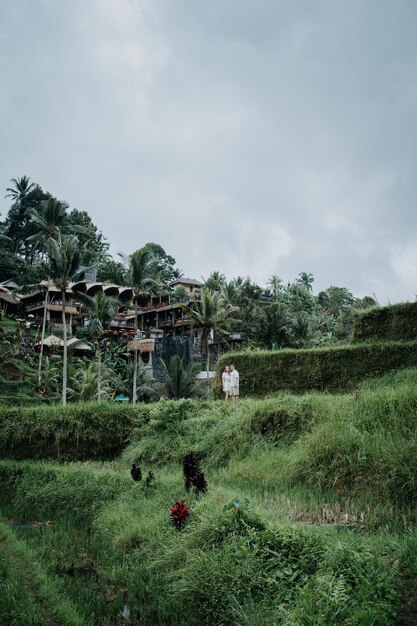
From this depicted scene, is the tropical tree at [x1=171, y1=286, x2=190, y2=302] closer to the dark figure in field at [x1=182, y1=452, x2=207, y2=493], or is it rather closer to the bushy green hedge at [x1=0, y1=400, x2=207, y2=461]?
the bushy green hedge at [x1=0, y1=400, x2=207, y2=461]

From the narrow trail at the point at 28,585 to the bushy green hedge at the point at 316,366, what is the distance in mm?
9770

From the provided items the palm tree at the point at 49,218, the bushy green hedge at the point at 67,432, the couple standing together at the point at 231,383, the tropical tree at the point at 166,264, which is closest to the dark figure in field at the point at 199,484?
the bushy green hedge at the point at 67,432

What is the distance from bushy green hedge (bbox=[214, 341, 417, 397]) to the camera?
14188mm

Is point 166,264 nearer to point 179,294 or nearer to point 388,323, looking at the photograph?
point 179,294

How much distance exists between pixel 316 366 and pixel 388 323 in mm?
2459

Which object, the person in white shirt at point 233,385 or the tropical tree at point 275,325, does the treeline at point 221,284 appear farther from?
the person in white shirt at point 233,385

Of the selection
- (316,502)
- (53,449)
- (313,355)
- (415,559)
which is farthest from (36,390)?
(415,559)

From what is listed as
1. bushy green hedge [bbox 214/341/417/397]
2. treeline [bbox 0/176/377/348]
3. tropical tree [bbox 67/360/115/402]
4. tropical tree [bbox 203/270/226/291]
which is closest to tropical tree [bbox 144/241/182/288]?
treeline [bbox 0/176/377/348]

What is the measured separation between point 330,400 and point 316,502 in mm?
3678

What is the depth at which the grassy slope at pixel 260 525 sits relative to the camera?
4500 millimetres

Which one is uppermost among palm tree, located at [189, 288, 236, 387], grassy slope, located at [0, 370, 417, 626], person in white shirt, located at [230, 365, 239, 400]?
palm tree, located at [189, 288, 236, 387]

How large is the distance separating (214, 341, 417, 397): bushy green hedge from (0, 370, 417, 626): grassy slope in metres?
2.19

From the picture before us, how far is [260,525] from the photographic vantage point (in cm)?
559

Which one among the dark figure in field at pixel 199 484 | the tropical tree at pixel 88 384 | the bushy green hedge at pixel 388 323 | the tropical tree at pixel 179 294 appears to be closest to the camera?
the dark figure in field at pixel 199 484
